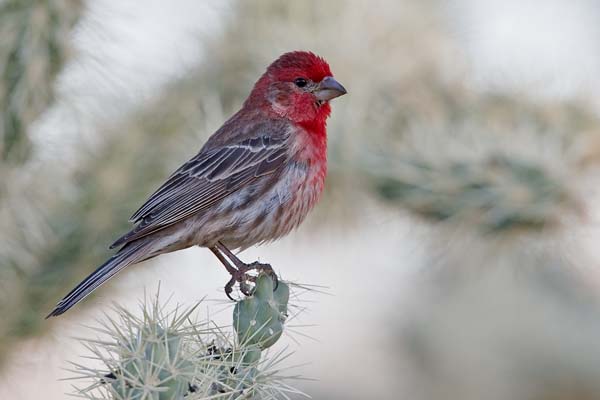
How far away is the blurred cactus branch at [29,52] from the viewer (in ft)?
15.1

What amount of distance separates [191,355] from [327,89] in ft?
7.70

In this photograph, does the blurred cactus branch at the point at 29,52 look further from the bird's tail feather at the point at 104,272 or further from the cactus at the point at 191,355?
the cactus at the point at 191,355

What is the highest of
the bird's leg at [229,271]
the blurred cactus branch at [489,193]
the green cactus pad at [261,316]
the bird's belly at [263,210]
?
the blurred cactus branch at [489,193]

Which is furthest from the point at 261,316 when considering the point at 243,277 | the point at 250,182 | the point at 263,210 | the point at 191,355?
the point at 250,182

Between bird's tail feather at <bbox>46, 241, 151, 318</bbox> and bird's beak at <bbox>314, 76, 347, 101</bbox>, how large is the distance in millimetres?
1149

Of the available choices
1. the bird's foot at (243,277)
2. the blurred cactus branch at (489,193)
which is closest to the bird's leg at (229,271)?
the bird's foot at (243,277)

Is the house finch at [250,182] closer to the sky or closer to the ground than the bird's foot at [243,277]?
closer to the sky

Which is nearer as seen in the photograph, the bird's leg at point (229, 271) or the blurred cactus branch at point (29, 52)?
the bird's leg at point (229, 271)

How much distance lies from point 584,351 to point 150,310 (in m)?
6.44

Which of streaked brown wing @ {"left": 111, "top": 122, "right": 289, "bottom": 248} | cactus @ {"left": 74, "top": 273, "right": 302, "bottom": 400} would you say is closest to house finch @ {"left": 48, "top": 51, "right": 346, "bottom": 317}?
streaked brown wing @ {"left": 111, "top": 122, "right": 289, "bottom": 248}

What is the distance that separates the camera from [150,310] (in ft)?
9.87

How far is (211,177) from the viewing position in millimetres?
4773

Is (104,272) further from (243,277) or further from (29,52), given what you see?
(29,52)

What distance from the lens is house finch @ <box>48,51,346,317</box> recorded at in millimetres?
4547
